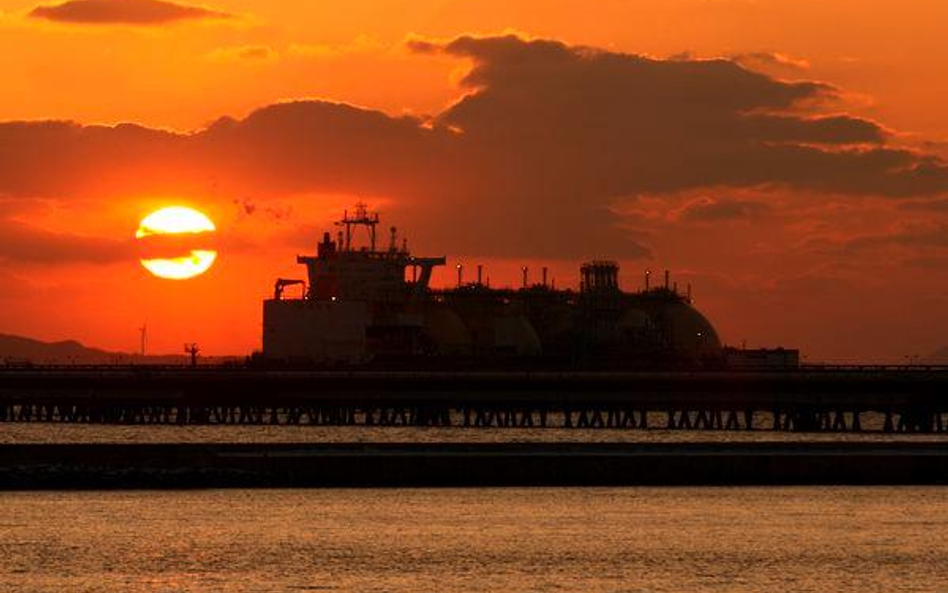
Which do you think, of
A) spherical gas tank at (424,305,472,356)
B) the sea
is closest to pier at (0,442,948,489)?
the sea

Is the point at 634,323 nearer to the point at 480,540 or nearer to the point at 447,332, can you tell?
the point at 447,332

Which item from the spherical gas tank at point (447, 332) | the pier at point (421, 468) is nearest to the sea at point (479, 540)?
the pier at point (421, 468)

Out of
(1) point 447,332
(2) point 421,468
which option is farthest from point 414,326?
(2) point 421,468

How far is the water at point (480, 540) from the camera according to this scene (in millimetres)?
49531

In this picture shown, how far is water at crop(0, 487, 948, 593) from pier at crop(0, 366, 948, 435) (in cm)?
6142

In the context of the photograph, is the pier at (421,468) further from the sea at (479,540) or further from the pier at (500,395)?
the pier at (500,395)

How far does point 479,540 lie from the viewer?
58.1m

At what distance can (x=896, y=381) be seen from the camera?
438 feet

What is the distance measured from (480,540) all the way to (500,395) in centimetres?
8677

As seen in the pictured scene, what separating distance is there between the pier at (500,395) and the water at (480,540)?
61.4 metres

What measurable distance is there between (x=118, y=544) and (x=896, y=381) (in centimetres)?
8605

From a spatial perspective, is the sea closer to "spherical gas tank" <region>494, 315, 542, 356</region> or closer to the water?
the water

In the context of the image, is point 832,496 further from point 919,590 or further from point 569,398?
point 569,398

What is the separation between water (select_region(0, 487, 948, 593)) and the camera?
49531 millimetres
